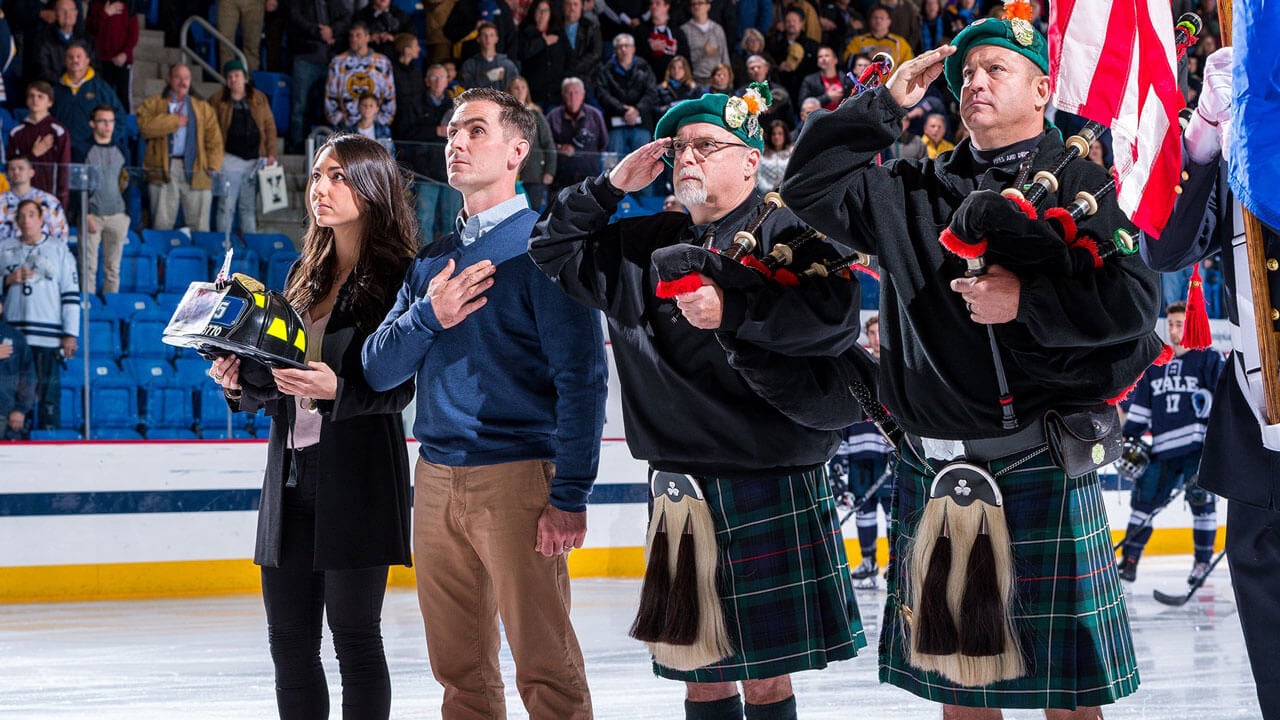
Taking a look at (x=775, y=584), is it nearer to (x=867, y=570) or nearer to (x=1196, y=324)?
(x=1196, y=324)

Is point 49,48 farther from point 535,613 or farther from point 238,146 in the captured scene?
point 535,613

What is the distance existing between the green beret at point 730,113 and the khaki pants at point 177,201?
566 centimetres

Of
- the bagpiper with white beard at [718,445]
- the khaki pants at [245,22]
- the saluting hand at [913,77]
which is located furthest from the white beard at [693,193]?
the khaki pants at [245,22]

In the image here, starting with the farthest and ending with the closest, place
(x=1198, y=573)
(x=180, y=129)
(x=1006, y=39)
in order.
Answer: (x=180, y=129) < (x=1198, y=573) < (x=1006, y=39)

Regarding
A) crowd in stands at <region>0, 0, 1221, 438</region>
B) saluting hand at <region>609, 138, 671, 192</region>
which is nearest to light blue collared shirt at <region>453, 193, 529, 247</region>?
saluting hand at <region>609, 138, 671, 192</region>

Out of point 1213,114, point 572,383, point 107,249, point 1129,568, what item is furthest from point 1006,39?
point 107,249

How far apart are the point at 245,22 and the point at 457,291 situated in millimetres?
9225

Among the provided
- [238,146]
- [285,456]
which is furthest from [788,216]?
[238,146]

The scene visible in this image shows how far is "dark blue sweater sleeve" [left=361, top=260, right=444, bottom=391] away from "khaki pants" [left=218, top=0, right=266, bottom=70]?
881cm

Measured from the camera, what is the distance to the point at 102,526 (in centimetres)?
784

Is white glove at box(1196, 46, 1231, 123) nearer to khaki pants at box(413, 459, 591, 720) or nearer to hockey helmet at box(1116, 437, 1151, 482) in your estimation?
khaki pants at box(413, 459, 591, 720)

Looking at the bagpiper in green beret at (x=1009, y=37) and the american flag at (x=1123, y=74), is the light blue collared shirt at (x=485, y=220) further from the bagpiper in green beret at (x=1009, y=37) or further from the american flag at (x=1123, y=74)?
the american flag at (x=1123, y=74)

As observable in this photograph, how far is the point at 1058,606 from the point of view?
8.54ft

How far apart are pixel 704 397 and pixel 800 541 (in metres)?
0.39
